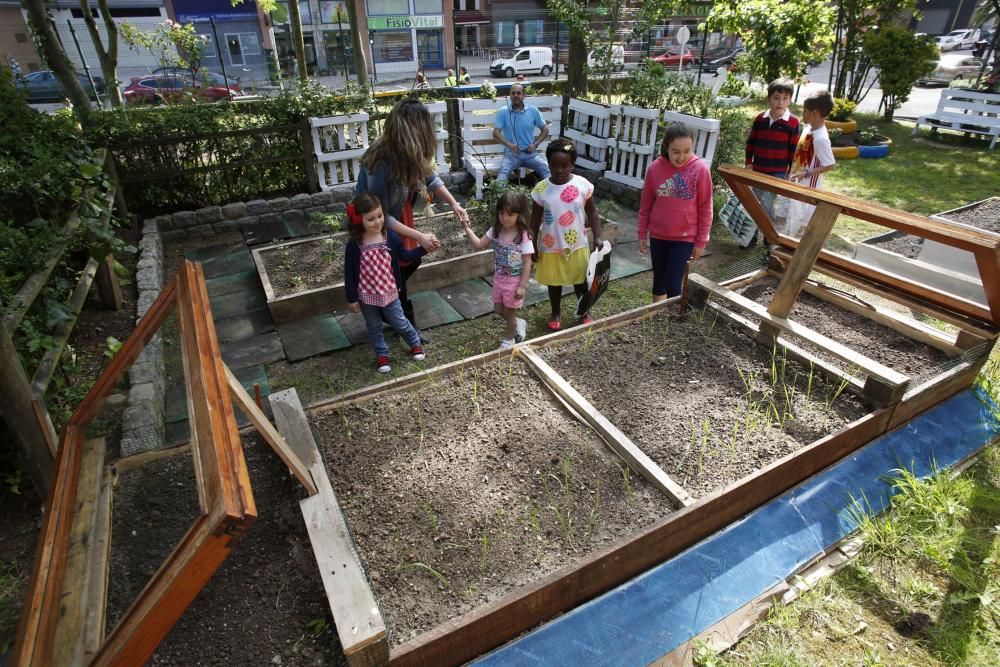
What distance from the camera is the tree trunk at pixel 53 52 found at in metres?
6.43

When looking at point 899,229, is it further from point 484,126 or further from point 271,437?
point 484,126

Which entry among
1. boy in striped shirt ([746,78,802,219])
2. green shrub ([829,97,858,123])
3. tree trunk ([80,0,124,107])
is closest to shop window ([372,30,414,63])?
tree trunk ([80,0,124,107])

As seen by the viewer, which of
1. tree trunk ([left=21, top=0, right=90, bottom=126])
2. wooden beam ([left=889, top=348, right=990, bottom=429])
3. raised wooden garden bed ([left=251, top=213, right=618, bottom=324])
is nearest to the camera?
wooden beam ([left=889, top=348, right=990, bottom=429])

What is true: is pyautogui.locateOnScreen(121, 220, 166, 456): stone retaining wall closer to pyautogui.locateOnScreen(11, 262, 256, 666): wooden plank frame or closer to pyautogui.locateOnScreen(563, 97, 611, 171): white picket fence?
pyautogui.locateOnScreen(11, 262, 256, 666): wooden plank frame

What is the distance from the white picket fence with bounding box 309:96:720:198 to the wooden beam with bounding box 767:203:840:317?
133 inches

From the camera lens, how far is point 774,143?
202 inches

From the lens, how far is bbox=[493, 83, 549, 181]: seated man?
6848 millimetres

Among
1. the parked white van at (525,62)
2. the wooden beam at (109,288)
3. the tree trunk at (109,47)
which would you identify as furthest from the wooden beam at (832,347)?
the parked white van at (525,62)

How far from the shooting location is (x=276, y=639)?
1914 mm

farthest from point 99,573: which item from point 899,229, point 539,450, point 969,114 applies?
point 969,114

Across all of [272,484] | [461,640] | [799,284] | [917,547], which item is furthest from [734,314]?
[272,484]

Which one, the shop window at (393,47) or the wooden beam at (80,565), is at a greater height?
the shop window at (393,47)

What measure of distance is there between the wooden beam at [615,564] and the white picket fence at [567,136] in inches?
182

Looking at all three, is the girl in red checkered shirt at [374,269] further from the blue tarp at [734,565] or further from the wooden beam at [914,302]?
the wooden beam at [914,302]
